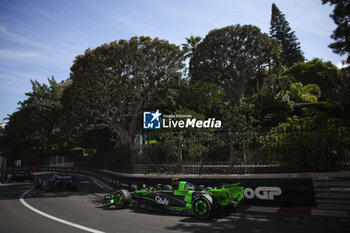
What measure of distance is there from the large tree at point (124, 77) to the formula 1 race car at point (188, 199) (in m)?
16.5

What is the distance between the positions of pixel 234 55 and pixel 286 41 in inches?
Result: 1259

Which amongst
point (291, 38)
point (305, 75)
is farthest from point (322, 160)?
point (291, 38)

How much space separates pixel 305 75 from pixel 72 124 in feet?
110

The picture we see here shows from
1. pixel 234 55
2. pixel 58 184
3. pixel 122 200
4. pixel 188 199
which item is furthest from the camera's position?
pixel 234 55

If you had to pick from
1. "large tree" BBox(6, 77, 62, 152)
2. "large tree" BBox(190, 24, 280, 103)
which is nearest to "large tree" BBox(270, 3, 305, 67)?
"large tree" BBox(190, 24, 280, 103)

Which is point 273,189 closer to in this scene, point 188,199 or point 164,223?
point 188,199

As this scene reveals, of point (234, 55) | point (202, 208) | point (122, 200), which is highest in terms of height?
point (234, 55)

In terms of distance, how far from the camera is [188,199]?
8383 millimetres

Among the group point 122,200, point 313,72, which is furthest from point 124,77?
point 313,72

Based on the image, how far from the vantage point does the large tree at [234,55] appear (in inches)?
1128

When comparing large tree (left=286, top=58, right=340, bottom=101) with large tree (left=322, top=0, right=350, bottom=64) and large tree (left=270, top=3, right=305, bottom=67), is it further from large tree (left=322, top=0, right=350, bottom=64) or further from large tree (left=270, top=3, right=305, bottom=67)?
large tree (left=322, top=0, right=350, bottom=64)

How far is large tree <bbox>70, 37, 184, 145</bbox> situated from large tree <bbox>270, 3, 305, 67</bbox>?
36.3 m

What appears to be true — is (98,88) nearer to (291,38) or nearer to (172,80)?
(172,80)

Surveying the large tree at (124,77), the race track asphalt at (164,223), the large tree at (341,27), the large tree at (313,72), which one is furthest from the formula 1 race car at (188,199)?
the large tree at (313,72)
